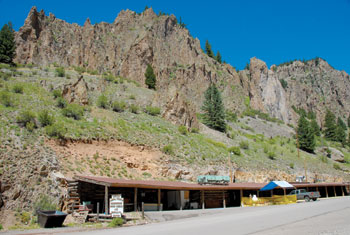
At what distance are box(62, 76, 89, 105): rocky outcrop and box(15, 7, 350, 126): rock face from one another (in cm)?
1315

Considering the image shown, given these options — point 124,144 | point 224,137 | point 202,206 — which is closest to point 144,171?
point 124,144

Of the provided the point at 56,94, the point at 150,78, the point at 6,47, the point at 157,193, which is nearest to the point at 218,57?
the point at 150,78

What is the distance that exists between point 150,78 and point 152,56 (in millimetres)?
7987

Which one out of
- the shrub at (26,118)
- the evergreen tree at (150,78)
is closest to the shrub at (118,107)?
the shrub at (26,118)

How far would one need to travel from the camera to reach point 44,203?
19781 millimetres

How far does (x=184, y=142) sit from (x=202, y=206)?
46.5 feet

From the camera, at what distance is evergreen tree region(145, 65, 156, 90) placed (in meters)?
62.9

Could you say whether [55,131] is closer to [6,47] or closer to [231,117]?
[6,47]

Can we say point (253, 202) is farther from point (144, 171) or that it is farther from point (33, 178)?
point (33, 178)

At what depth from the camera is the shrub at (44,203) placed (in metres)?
19.4

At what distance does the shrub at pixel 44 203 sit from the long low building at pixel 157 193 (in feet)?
6.00

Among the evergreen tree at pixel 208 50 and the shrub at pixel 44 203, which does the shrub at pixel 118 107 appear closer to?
the shrub at pixel 44 203

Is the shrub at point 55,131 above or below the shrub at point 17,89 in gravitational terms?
below

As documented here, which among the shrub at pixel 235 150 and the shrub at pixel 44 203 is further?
the shrub at pixel 235 150
